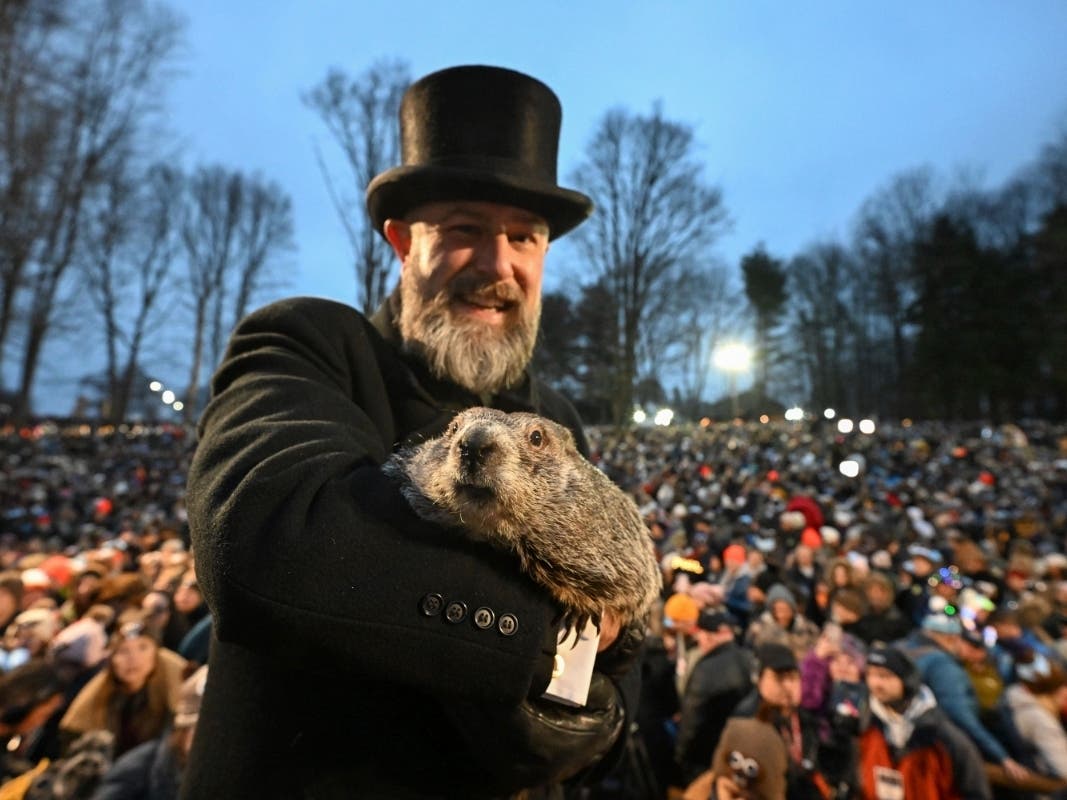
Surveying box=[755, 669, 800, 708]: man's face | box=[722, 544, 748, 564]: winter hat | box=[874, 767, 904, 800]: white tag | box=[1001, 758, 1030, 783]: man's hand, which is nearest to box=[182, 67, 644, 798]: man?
box=[755, 669, 800, 708]: man's face

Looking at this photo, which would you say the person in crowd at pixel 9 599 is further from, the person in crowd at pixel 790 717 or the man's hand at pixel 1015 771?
the man's hand at pixel 1015 771

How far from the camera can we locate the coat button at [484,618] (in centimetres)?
116

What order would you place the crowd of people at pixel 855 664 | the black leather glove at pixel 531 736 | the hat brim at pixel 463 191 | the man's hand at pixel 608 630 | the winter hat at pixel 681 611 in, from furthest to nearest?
the winter hat at pixel 681 611 < the crowd of people at pixel 855 664 < the hat brim at pixel 463 191 < the man's hand at pixel 608 630 < the black leather glove at pixel 531 736

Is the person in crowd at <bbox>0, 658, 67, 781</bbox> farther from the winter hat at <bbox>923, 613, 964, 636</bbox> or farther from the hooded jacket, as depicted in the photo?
the winter hat at <bbox>923, 613, 964, 636</bbox>

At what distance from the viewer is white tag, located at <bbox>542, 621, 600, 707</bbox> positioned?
137cm

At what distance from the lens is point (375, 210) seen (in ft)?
7.09

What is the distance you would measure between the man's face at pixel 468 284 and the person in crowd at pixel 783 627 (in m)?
4.75

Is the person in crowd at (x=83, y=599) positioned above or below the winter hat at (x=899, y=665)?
below

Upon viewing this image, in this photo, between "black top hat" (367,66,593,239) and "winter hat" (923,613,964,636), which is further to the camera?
"winter hat" (923,613,964,636)

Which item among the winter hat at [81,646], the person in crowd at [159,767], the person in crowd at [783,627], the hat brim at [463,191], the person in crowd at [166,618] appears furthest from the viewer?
the person in crowd at [166,618]

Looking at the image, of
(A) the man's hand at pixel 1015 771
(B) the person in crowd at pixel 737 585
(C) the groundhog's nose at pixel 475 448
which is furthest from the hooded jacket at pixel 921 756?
(C) the groundhog's nose at pixel 475 448

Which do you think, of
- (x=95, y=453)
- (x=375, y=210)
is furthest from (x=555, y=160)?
(x=95, y=453)

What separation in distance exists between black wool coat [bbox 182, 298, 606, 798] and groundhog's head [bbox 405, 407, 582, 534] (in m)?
0.09

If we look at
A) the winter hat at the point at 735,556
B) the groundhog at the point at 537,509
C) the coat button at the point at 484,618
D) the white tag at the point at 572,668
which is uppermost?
the groundhog at the point at 537,509
